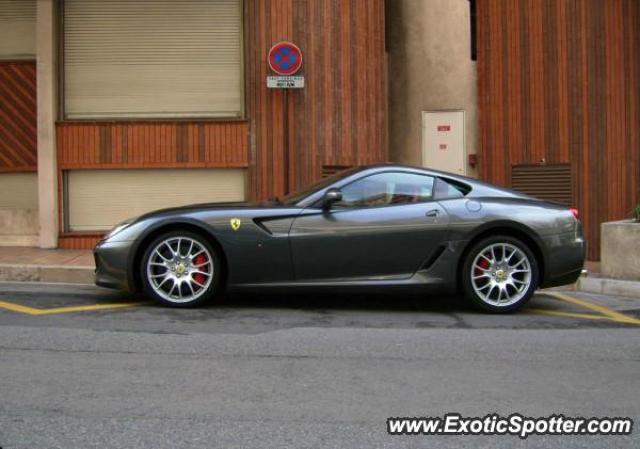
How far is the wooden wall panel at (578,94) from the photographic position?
10.8 meters

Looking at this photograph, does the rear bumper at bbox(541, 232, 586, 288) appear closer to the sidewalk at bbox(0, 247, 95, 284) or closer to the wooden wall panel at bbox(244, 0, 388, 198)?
the wooden wall panel at bbox(244, 0, 388, 198)

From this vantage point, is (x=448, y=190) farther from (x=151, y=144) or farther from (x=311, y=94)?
(x=151, y=144)

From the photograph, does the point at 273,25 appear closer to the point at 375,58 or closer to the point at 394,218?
the point at 375,58

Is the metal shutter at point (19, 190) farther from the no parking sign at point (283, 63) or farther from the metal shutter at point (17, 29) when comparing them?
the no parking sign at point (283, 63)

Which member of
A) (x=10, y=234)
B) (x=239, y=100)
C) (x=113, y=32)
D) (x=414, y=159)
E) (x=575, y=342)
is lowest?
(x=575, y=342)

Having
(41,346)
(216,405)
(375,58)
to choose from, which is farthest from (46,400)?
(375,58)

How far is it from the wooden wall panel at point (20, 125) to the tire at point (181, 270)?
524cm

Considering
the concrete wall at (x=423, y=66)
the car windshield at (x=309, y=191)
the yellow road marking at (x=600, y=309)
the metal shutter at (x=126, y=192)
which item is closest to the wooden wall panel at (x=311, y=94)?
the metal shutter at (x=126, y=192)

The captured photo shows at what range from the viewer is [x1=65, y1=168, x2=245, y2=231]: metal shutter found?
1053cm

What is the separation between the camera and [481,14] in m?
11.4

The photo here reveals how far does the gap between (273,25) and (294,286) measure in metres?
5.48

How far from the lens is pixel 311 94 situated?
35.1ft

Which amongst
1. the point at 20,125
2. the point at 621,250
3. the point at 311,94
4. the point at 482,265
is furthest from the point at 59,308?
the point at 621,250

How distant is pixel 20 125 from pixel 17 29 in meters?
1.43
